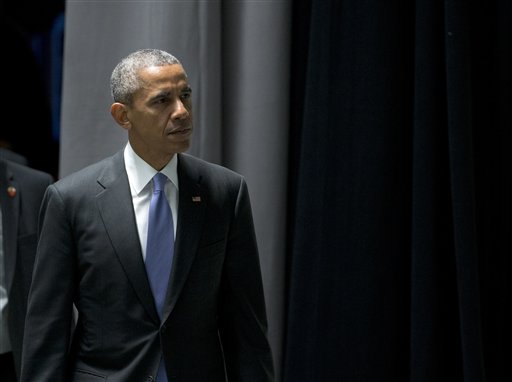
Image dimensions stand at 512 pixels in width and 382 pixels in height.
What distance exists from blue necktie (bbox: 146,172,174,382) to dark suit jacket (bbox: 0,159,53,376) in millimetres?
635

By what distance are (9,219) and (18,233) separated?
0.04 metres

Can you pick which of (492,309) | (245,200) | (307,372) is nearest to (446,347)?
(492,309)

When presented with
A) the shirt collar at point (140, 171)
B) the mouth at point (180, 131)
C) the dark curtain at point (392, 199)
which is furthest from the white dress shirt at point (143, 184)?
the dark curtain at point (392, 199)

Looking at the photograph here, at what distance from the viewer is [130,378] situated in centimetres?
172

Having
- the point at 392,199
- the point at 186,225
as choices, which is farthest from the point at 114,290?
the point at 392,199

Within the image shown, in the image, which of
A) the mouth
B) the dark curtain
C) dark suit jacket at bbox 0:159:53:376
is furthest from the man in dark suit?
the dark curtain

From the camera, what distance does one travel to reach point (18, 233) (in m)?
2.26

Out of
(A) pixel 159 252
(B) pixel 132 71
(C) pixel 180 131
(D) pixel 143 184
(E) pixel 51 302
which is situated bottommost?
(E) pixel 51 302

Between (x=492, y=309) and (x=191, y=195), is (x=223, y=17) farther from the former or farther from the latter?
(x=492, y=309)

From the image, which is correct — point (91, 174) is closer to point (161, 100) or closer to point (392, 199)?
point (161, 100)

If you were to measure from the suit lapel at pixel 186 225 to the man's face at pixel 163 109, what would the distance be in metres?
0.09

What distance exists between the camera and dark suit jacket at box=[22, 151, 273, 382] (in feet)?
5.65

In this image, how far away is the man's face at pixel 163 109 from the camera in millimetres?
1716

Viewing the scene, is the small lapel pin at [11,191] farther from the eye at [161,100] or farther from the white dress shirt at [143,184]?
the eye at [161,100]
